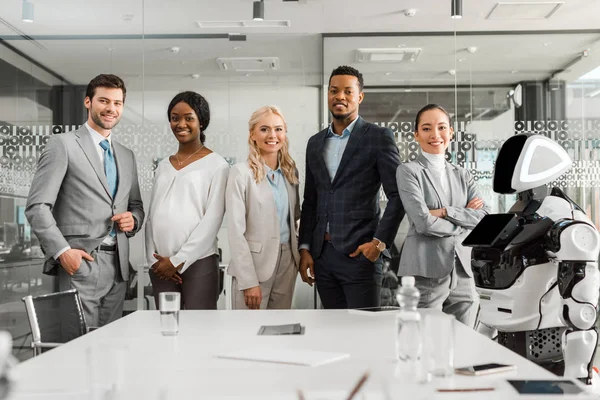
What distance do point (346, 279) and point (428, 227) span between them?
1.92ft

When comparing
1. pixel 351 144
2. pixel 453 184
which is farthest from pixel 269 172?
pixel 453 184

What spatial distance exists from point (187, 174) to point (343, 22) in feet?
6.29

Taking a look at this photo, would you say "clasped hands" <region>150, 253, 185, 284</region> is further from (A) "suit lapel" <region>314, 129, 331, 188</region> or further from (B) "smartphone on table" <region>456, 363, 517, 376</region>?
(B) "smartphone on table" <region>456, 363, 517, 376</region>

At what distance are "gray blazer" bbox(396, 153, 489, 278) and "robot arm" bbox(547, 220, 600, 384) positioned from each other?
1.05 metres

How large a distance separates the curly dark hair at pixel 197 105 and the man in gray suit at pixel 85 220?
0.67 m

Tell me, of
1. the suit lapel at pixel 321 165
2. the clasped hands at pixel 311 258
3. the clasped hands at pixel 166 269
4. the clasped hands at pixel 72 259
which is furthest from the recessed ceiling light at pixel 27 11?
the clasped hands at pixel 311 258

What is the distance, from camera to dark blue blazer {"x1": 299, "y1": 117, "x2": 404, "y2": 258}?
13.3ft

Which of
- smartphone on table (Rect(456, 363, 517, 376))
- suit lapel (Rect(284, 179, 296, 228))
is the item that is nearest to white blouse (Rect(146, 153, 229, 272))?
suit lapel (Rect(284, 179, 296, 228))

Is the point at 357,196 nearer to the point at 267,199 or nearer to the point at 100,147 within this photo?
the point at 267,199

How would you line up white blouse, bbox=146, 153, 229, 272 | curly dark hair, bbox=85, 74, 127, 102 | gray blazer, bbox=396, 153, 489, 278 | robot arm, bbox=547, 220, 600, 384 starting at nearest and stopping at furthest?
1. robot arm, bbox=547, 220, 600, 384
2. gray blazer, bbox=396, 153, 489, 278
3. white blouse, bbox=146, 153, 229, 272
4. curly dark hair, bbox=85, 74, 127, 102

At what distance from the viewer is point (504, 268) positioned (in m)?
3.09

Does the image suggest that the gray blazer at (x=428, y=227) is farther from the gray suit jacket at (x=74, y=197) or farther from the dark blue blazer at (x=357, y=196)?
the gray suit jacket at (x=74, y=197)

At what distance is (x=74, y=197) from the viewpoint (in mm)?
4211

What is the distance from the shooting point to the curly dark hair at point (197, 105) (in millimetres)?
4824
